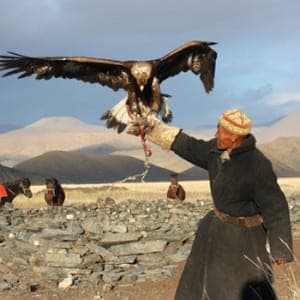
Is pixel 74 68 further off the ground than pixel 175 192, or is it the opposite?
pixel 74 68

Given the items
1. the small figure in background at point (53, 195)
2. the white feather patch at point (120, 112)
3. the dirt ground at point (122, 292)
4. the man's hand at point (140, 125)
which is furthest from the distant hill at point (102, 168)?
the man's hand at point (140, 125)

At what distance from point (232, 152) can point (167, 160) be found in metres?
109

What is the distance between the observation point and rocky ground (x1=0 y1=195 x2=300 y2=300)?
10859 millimetres

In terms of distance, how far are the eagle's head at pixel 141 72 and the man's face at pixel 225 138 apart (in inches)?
159

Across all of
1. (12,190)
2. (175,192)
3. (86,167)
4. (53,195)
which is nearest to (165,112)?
(53,195)

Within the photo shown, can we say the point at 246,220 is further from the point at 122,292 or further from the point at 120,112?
the point at 122,292

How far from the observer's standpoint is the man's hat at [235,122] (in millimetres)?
4984

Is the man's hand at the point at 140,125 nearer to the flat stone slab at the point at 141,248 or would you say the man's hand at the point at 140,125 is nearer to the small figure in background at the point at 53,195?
the flat stone slab at the point at 141,248

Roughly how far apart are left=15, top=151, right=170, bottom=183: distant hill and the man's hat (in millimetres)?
77226

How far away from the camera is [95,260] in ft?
38.8

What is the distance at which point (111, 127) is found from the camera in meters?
8.66

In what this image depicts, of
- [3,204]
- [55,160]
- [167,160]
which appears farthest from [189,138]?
[167,160]

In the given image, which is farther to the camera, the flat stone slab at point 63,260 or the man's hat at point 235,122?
the flat stone slab at point 63,260

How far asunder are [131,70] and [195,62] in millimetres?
1618
